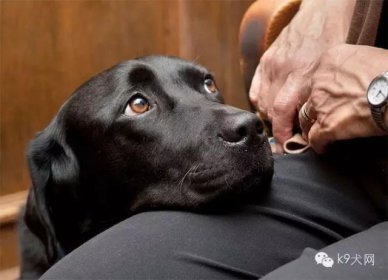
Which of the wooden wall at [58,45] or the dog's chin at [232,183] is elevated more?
the dog's chin at [232,183]

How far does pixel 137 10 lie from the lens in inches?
82.1

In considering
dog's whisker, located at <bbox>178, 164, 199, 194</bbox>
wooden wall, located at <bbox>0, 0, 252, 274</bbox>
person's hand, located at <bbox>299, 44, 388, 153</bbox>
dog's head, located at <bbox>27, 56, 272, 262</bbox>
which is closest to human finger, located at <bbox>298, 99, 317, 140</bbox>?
person's hand, located at <bbox>299, 44, 388, 153</bbox>

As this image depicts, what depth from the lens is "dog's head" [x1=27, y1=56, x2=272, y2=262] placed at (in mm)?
886

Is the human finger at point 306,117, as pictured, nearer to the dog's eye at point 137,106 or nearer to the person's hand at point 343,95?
the person's hand at point 343,95

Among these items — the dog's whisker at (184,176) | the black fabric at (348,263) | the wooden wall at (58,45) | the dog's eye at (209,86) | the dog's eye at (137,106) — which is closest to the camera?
the black fabric at (348,263)

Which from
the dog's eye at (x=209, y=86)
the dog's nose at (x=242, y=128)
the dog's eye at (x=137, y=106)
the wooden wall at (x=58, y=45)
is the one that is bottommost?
the wooden wall at (x=58, y=45)

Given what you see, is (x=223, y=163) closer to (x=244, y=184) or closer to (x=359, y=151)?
(x=244, y=184)

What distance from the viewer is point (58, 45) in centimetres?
188

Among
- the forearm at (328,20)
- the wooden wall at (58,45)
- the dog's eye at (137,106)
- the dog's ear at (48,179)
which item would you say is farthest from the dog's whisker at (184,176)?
the wooden wall at (58,45)

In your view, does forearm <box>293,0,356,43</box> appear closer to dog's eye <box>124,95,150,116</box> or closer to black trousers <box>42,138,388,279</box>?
black trousers <box>42,138,388,279</box>

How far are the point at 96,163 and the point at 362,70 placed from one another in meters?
0.54

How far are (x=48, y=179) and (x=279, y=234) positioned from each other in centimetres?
52

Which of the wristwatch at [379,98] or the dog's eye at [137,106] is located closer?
the wristwatch at [379,98]

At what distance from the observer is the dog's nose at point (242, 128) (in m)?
0.86
